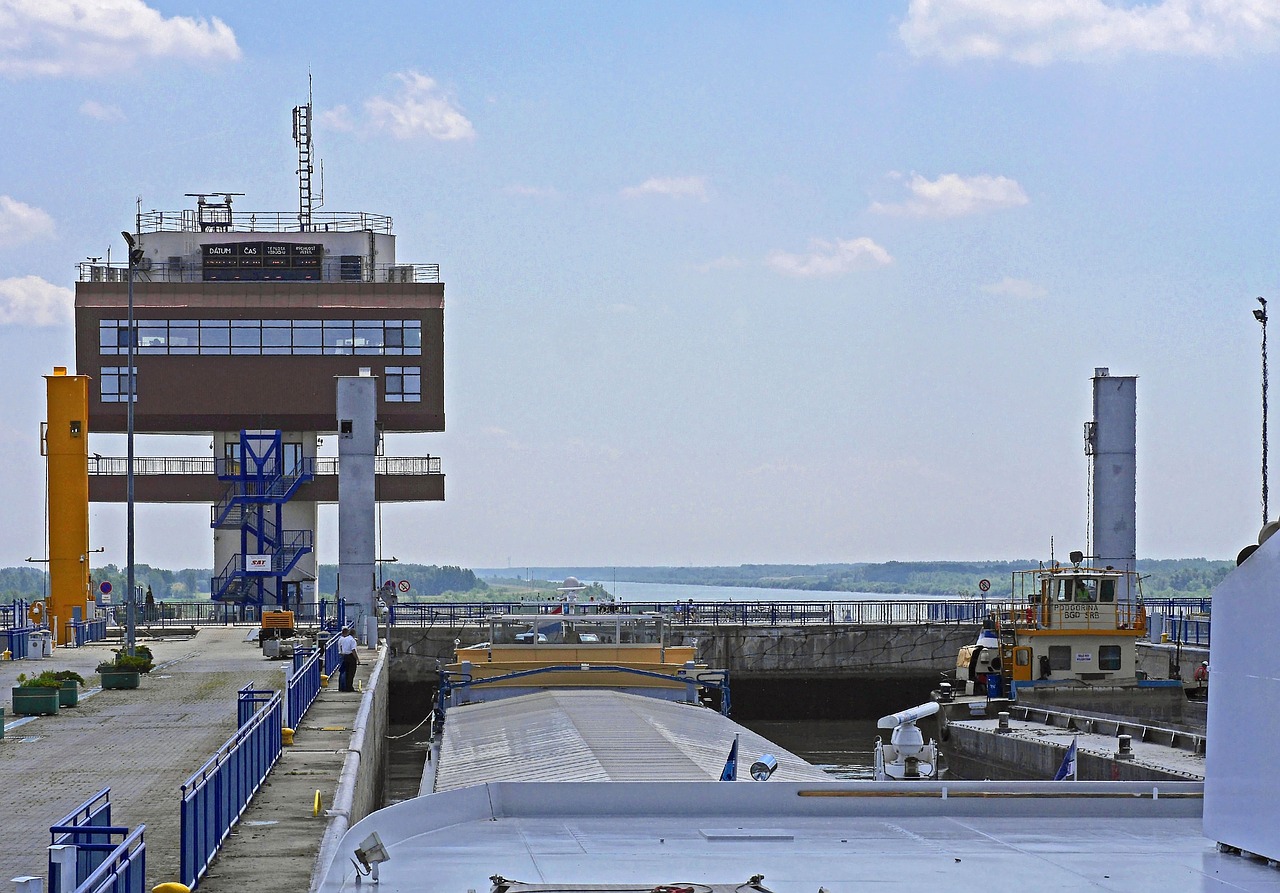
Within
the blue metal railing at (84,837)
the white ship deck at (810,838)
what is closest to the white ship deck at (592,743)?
the white ship deck at (810,838)

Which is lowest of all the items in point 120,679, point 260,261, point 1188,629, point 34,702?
point 1188,629

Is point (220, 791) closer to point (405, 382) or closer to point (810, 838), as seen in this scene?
point (810, 838)

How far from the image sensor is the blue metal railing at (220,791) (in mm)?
13023

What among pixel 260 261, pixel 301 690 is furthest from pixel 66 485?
pixel 301 690

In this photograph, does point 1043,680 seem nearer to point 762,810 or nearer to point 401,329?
point 762,810

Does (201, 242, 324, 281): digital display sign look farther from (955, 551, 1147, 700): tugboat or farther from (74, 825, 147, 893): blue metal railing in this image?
(74, 825, 147, 893): blue metal railing

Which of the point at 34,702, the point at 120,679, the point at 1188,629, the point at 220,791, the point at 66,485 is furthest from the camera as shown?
the point at 1188,629

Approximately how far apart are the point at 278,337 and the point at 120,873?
197 ft

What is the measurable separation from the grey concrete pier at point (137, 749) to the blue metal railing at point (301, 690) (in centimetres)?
25

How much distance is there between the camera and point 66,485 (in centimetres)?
5038

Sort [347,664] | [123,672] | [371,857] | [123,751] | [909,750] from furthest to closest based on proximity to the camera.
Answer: [123,672], [347,664], [123,751], [909,750], [371,857]

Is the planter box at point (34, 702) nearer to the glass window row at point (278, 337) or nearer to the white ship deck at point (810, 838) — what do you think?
the white ship deck at point (810, 838)

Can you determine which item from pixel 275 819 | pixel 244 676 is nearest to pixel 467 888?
pixel 275 819

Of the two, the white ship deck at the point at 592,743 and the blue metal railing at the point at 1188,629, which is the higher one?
the white ship deck at the point at 592,743
